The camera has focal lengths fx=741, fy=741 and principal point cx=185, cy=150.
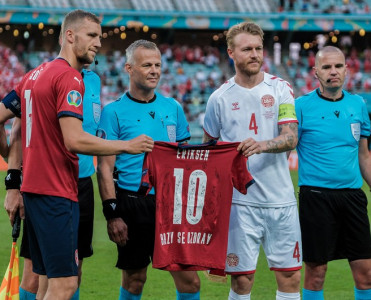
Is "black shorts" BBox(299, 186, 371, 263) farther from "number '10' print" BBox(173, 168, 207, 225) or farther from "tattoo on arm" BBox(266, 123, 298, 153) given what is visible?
"number '10' print" BBox(173, 168, 207, 225)

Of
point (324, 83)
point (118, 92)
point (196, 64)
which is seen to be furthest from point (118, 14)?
point (324, 83)

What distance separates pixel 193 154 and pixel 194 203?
13.5 inches

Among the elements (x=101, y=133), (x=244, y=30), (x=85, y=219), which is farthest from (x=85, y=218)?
(x=244, y=30)

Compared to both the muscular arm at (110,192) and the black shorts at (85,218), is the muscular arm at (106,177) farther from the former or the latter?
the black shorts at (85,218)

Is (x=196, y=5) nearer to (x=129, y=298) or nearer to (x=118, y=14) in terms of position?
(x=118, y=14)

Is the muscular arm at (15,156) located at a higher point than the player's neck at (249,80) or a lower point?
lower

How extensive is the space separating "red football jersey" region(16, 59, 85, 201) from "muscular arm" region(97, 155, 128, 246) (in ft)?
1.97

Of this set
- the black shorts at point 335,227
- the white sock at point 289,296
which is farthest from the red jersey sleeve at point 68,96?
the black shorts at point 335,227

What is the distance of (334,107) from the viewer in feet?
19.6

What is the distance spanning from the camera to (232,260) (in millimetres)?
5297

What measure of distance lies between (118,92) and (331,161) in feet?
87.8

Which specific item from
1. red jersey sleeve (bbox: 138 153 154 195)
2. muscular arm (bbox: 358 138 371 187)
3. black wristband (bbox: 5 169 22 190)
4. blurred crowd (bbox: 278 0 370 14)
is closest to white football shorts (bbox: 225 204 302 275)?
red jersey sleeve (bbox: 138 153 154 195)

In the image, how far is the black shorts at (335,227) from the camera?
231 inches

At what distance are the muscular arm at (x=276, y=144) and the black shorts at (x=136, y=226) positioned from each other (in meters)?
0.88
